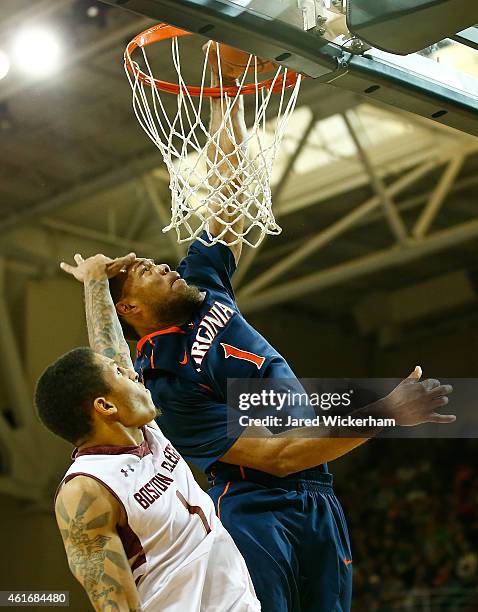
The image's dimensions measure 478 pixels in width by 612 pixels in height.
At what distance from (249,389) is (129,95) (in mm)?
5340

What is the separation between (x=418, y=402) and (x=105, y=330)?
1.11 meters

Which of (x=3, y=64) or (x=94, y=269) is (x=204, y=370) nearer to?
(x=94, y=269)

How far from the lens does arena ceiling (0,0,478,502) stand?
27.0 ft

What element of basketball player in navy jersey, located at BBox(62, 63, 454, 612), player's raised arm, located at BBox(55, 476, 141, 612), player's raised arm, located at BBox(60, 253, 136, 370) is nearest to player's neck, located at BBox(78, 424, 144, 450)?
player's raised arm, located at BBox(55, 476, 141, 612)

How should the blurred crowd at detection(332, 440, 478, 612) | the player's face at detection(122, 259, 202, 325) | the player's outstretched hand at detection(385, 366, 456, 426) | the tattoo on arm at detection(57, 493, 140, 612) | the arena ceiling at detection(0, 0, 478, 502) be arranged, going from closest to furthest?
the tattoo on arm at detection(57, 493, 140, 612)
the player's outstretched hand at detection(385, 366, 456, 426)
the player's face at detection(122, 259, 202, 325)
the arena ceiling at detection(0, 0, 478, 502)
the blurred crowd at detection(332, 440, 478, 612)

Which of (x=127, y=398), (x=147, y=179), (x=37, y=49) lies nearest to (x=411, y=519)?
(x=147, y=179)

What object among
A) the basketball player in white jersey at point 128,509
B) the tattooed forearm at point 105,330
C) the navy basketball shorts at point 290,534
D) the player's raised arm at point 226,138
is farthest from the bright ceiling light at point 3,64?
the basketball player in white jersey at point 128,509

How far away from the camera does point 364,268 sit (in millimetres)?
9172

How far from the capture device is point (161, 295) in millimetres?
3682

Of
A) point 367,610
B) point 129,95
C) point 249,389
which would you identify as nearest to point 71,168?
point 129,95

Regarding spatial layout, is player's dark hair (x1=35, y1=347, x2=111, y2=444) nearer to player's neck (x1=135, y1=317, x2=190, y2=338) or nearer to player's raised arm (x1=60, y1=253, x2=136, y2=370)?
player's raised arm (x1=60, y1=253, x2=136, y2=370)

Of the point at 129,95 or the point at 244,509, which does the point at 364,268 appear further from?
the point at 244,509

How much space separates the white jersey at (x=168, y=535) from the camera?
2.72 m

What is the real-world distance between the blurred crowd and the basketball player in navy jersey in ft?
20.9
